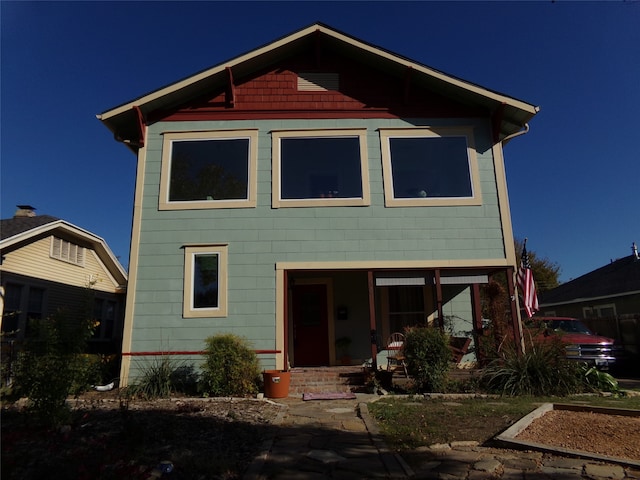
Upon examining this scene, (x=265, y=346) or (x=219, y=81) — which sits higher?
(x=219, y=81)

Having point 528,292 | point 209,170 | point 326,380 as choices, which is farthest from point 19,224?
point 528,292

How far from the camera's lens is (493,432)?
560cm

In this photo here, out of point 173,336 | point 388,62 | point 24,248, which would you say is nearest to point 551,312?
point 388,62

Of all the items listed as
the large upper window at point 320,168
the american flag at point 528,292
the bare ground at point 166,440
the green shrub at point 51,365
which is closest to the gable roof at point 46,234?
the large upper window at point 320,168

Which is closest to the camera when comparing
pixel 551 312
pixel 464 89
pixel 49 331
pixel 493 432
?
pixel 49 331

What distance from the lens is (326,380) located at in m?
9.95

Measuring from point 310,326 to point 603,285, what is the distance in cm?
1550

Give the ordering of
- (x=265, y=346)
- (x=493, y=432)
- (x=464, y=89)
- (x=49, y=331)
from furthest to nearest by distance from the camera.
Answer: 1. (x=464, y=89)
2. (x=265, y=346)
3. (x=493, y=432)
4. (x=49, y=331)

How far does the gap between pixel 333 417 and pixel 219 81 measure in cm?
830

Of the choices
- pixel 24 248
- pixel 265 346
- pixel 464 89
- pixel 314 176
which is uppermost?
pixel 464 89

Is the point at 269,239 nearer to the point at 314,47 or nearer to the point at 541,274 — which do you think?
the point at 314,47

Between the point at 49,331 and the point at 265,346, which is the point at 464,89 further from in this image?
the point at 49,331

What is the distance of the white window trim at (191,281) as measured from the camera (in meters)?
9.99

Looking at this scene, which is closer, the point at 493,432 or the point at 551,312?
the point at 493,432
